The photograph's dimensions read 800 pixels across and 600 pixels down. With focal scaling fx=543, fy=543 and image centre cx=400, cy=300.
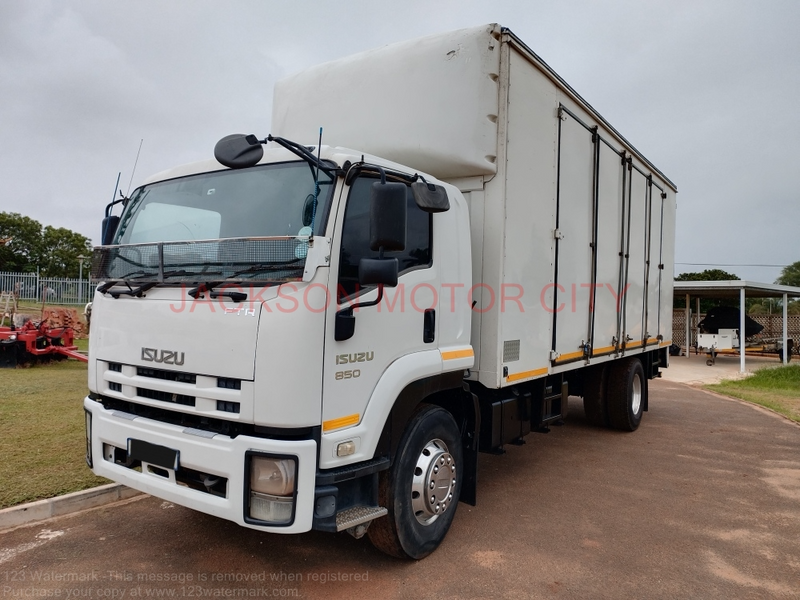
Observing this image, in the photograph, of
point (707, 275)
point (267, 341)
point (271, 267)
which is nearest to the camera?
point (267, 341)

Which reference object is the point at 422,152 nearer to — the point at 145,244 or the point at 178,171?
the point at 178,171

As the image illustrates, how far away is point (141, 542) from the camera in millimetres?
3680

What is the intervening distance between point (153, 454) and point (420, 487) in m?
1.60

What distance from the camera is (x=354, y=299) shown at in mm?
2963

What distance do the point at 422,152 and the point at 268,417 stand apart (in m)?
2.30

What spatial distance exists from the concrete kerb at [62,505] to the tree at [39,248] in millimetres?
40842

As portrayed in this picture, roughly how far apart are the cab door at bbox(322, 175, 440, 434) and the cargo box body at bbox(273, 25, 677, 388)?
27.1 inches

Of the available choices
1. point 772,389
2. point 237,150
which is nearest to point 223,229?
point 237,150

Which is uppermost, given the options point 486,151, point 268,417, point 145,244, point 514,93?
point 514,93

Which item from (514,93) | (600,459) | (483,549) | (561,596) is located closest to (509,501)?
(483,549)

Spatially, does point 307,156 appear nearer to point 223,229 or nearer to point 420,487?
point 223,229

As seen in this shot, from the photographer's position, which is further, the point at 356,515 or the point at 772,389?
the point at 772,389

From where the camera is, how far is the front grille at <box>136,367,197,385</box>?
9.55 feet

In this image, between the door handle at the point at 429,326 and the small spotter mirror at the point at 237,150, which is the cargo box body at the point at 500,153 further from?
the small spotter mirror at the point at 237,150
